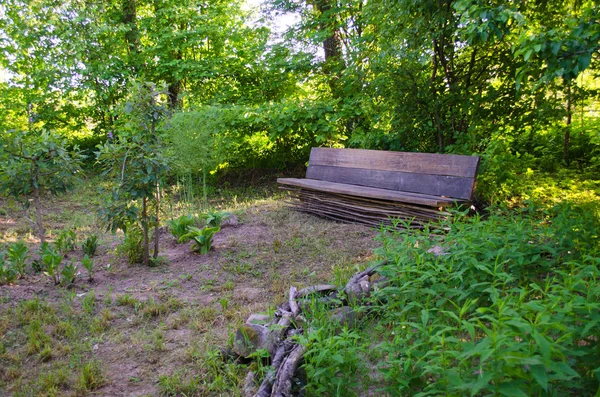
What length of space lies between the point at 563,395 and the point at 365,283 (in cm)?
158

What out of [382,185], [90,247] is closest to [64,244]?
[90,247]

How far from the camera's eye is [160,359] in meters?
2.84

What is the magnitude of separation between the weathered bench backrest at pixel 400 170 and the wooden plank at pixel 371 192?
0.56 feet

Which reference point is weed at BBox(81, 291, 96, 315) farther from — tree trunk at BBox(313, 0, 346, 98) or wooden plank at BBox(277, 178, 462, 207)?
tree trunk at BBox(313, 0, 346, 98)

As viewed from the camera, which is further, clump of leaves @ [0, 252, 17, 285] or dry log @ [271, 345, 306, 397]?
clump of leaves @ [0, 252, 17, 285]

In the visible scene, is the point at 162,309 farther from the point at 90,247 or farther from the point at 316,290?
the point at 90,247

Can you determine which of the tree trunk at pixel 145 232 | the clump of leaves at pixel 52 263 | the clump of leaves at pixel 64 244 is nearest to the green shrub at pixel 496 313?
the tree trunk at pixel 145 232

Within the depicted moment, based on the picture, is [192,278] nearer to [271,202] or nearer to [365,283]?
[365,283]

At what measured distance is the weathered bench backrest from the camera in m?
4.98

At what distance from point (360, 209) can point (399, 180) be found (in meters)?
0.64

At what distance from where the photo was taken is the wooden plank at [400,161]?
4.98 meters

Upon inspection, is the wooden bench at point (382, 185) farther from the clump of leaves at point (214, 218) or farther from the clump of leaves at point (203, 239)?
the clump of leaves at point (203, 239)

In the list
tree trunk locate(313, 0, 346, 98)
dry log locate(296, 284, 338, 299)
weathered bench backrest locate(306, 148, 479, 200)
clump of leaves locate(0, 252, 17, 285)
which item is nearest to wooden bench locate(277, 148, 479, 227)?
weathered bench backrest locate(306, 148, 479, 200)

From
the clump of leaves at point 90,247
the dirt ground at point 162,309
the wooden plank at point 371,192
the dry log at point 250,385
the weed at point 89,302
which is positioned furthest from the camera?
the clump of leaves at point 90,247
